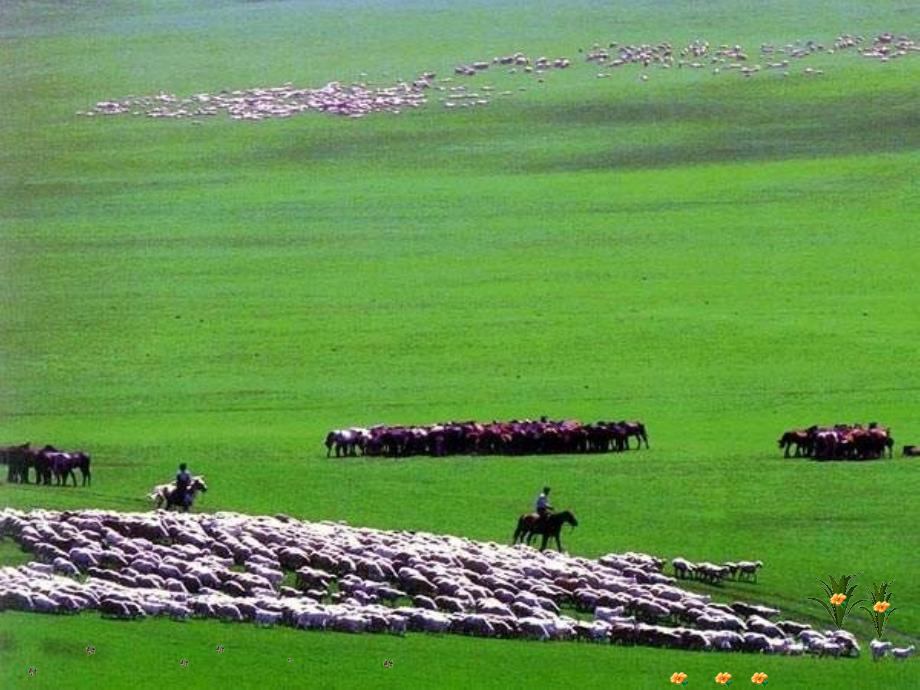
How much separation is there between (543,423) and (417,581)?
32.4 feet

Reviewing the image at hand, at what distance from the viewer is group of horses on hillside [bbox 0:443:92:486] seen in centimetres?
3062

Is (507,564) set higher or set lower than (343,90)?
lower

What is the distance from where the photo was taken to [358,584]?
23.6 m

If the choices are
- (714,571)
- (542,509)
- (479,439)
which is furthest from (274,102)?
(714,571)

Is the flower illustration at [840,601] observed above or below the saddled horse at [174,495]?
below

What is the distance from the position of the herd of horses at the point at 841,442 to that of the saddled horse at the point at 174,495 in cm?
783

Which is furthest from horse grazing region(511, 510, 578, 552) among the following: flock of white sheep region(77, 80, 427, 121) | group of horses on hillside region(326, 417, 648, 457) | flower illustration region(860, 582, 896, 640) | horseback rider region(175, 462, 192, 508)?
flock of white sheep region(77, 80, 427, 121)

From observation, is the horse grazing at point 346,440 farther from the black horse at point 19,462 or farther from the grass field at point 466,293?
the black horse at point 19,462

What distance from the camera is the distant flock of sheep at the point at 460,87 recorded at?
213 ft

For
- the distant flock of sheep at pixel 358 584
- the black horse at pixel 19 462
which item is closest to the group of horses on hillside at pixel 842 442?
the distant flock of sheep at pixel 358 584

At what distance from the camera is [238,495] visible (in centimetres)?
3011

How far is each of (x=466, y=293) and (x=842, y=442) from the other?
55.5ft

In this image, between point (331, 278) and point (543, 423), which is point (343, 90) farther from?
point (543, 423)

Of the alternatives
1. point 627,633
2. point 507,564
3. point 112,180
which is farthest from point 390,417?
point 112,180
